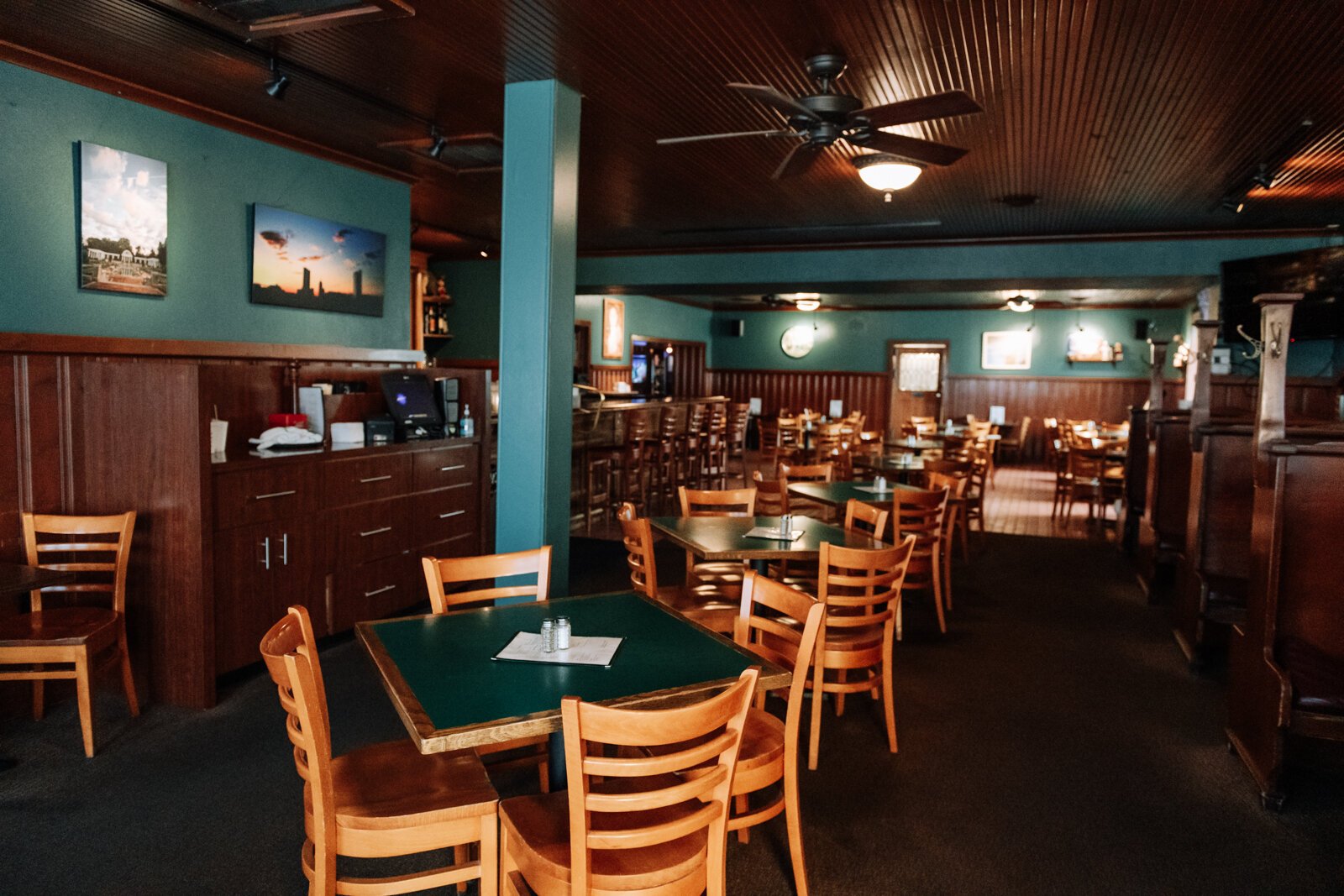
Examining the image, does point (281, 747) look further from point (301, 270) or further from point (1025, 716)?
point (301, 270)

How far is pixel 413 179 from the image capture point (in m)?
7.13

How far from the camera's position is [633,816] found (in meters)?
2.06

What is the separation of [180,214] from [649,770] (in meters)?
5.17

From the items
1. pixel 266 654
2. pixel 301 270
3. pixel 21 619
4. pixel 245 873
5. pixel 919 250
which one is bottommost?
pixel 245 873

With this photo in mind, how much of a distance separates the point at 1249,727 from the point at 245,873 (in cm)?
387

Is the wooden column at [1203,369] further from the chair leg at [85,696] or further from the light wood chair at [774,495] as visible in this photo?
the chair leg at [85,696]

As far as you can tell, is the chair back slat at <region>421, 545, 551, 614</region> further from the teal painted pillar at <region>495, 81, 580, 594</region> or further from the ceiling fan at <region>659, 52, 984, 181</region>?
the ceiling fan at <region>659, 52, 984, 181</region>

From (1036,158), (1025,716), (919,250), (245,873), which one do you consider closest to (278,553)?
(245,873)

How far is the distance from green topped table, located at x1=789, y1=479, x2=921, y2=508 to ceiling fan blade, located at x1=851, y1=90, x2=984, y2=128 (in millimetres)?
2162

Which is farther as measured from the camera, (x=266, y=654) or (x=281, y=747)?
(x=281, y=747)

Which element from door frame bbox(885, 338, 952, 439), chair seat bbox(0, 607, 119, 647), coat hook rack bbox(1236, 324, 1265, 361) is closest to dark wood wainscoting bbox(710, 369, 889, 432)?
door frame bbox(885, 338, 952, 439)

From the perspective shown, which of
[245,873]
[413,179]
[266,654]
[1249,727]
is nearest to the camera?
[266,654]

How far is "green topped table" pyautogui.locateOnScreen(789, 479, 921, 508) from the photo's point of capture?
17.3 ft

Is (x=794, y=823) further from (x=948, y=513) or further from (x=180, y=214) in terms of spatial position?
(x=180, y=214)
